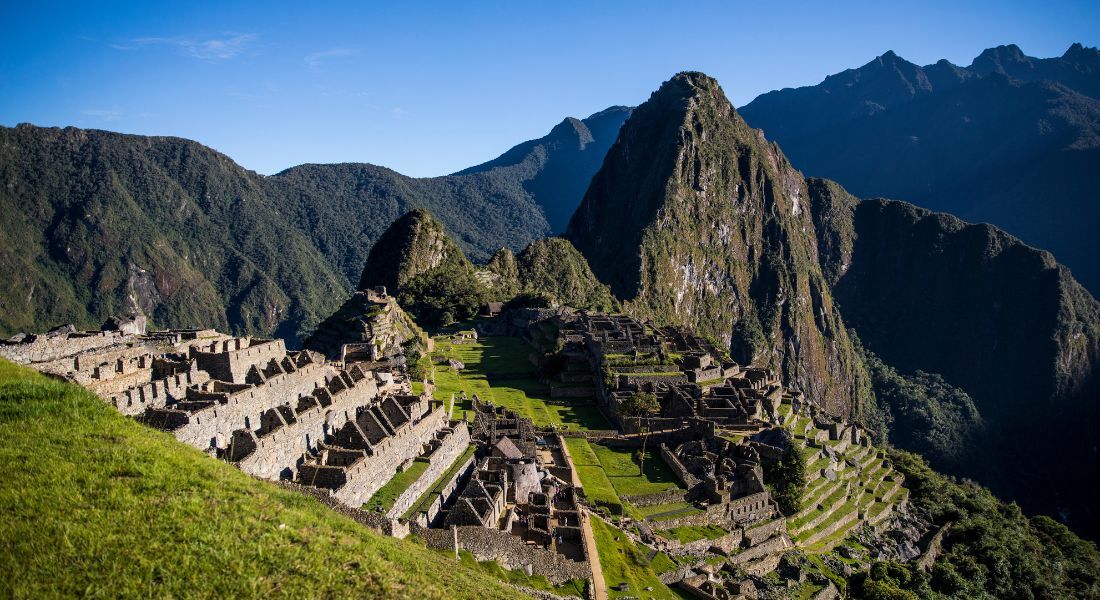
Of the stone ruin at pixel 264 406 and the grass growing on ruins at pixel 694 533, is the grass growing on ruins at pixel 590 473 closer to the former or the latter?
the grass growing on ruins at pixel 694 533

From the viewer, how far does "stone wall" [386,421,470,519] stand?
2573 cm

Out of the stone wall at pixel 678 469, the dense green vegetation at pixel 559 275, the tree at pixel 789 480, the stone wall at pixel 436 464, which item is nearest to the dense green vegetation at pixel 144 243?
the dense green vegetation at pixel 559 275

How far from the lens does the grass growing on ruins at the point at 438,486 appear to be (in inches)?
1030

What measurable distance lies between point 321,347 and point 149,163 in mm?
127815

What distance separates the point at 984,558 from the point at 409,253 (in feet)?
267

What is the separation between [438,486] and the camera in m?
28.8

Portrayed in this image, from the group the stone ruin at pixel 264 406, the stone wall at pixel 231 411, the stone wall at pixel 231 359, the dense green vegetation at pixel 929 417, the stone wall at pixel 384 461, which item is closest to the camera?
the stone wall at pixel 231 411

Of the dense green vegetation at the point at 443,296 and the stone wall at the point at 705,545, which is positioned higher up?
the dense green vegetation at the point at 443,296

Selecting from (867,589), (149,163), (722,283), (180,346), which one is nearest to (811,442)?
(867,589)

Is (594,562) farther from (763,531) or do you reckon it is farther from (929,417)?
(929,417)

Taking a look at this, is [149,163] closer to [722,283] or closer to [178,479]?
[722,283]

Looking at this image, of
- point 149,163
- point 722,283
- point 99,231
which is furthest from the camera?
point 722,283

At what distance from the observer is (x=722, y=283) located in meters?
194

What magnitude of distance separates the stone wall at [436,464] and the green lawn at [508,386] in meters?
6.84
